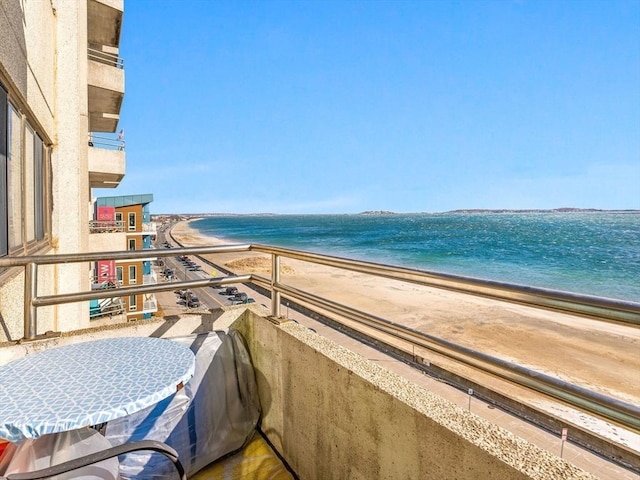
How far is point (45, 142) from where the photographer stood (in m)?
5.09

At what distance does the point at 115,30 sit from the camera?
10.4 metres

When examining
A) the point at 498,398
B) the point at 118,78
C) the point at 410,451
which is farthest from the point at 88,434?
the point at 498,398

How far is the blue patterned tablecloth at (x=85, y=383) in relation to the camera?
1414mm

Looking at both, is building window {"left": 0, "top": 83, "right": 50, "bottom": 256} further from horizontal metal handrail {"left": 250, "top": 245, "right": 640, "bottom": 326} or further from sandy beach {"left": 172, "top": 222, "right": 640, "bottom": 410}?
sandy beach {"left": 172, "top": 222, "right": 640, "bottom": 410}

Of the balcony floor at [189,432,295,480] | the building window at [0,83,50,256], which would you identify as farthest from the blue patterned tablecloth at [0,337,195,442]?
the building window at [0,83,50,256]

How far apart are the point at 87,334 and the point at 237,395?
1293 mm

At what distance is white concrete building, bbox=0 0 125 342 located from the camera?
3.08 meters

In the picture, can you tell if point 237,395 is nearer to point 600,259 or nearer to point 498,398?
point 498,398

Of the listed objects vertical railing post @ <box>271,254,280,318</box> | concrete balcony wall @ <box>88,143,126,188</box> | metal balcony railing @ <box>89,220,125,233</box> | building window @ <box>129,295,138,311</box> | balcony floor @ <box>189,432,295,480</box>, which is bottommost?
building window @ <box>129,295,138,311</box>

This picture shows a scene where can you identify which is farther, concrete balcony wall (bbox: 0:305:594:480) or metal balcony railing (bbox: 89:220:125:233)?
metal balcony railing (bbox: 89:220:125:233)

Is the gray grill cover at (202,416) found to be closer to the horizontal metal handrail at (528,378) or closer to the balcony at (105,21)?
the horizontal metal handrail at (528,378)

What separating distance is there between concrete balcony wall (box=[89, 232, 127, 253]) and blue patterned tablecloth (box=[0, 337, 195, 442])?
8.47 meters

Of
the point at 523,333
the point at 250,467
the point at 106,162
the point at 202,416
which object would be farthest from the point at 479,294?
the point at 523,333

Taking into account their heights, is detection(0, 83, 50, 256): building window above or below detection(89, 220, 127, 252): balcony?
above
